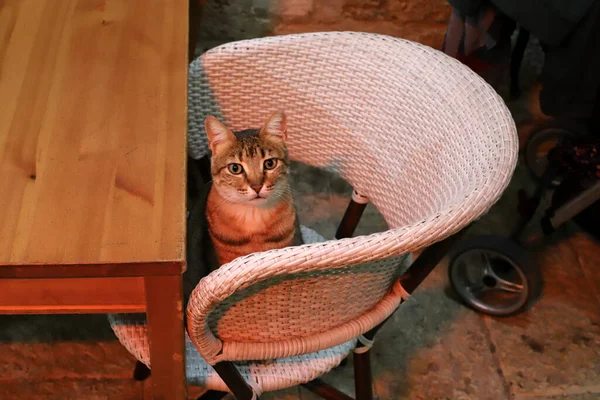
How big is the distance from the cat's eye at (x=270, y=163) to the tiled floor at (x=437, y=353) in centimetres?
75

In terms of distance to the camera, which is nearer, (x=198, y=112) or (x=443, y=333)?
(x=198, y=112)

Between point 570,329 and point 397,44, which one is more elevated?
point 397,44

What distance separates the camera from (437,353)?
1.75m

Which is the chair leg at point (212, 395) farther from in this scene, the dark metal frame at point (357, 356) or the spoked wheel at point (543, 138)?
the spoked wheel at point (543, 138)

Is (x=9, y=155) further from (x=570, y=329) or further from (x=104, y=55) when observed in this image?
(x=570, y=329)

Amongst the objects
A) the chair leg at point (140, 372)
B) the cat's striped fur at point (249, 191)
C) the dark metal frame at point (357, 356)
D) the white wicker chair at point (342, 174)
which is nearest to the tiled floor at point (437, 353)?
the chair leg at point (140, 372)

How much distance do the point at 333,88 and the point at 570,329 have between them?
3.68 feet

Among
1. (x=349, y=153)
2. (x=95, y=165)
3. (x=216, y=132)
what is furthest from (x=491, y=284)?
(x=95, y=165)

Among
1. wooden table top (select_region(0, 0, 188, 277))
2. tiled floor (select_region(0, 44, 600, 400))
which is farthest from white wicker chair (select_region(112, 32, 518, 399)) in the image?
tiled floor (select_region(0, 44, 600, 400))

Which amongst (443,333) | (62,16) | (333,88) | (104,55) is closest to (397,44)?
(333,88)

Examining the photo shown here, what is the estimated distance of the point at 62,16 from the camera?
3.91 ft

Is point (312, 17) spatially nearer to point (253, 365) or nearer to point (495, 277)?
point (495, 277)

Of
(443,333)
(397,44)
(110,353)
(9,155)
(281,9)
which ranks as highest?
(397,44)

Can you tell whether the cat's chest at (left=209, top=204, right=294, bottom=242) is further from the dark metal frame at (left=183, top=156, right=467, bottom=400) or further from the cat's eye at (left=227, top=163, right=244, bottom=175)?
the dark metal frame at (left=183, top=156, right=467, bottom=400)
